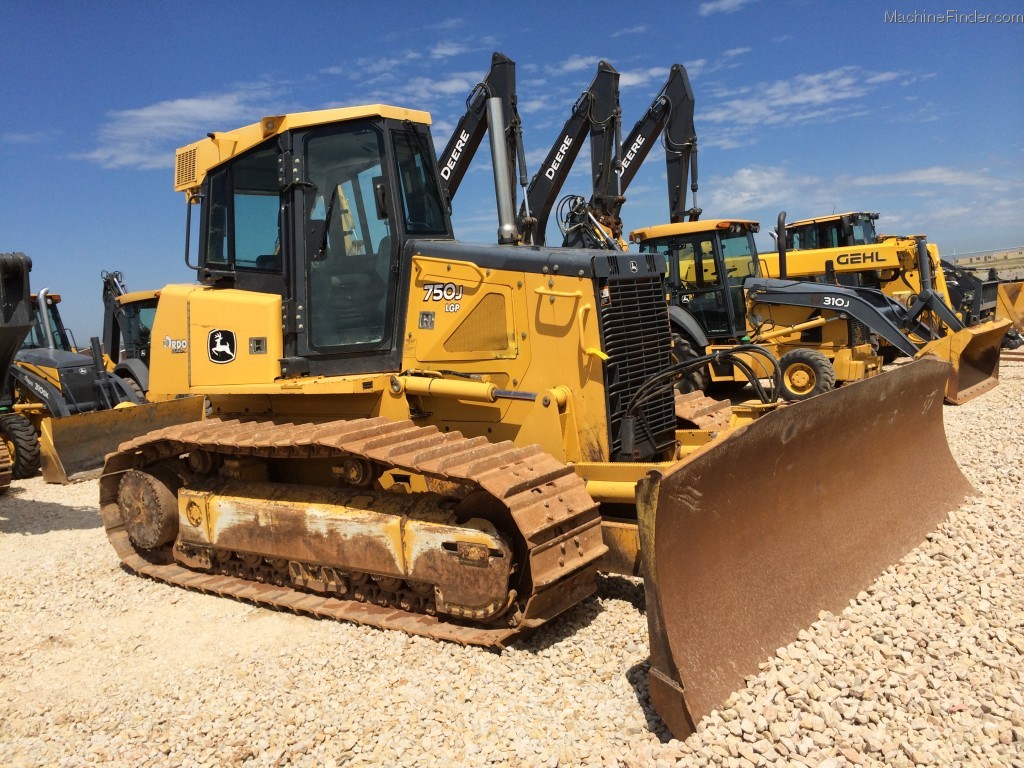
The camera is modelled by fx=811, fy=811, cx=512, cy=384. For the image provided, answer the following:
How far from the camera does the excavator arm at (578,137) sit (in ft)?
39.5

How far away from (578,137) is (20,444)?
8.70 m

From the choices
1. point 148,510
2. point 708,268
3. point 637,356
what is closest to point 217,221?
point 148,510

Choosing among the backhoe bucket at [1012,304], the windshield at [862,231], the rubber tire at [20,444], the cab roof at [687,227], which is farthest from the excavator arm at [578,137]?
the backhoe bucket at [1012,304]

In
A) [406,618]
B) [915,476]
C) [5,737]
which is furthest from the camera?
[915,476]

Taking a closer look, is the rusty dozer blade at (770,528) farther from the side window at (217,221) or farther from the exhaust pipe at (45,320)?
the exhaust pipe at (45,320)

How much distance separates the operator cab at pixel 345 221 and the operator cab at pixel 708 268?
24.0 ft

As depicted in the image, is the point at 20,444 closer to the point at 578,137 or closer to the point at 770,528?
the point at 578,137

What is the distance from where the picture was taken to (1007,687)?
3.40m

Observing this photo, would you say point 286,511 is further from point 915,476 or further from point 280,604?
point 915,476

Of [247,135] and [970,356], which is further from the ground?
[247,135]

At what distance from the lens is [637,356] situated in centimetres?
507

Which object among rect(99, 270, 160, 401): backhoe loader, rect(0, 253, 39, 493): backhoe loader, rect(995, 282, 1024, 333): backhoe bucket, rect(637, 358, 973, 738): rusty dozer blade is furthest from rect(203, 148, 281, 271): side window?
rect(995, 282, 1024, 333): backhoe bucket

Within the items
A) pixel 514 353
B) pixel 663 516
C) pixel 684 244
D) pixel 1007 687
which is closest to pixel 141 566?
pixel 514 353

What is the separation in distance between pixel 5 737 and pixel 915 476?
5.41 metres
